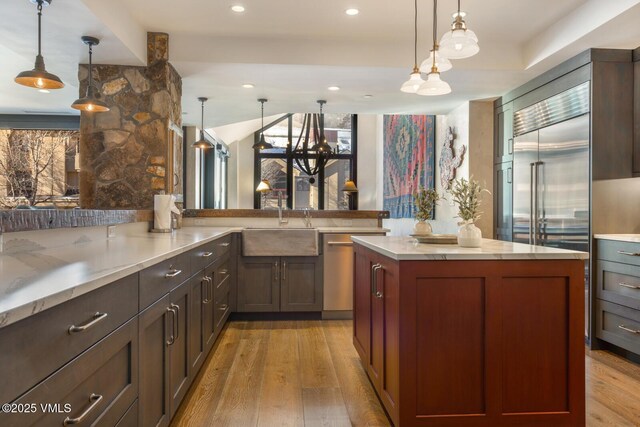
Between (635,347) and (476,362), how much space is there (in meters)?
1.76

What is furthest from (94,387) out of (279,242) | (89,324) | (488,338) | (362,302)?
(279,242)

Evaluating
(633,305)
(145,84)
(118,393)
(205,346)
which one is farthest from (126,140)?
(633,305)

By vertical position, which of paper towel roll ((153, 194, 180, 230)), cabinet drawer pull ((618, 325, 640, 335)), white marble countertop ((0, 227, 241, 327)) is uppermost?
paper towel roll ((153, 194, 180, 230))

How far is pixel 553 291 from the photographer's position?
1859 mm

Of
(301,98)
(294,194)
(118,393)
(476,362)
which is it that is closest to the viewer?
(118,393)

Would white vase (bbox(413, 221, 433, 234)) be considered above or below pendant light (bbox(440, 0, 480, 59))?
below

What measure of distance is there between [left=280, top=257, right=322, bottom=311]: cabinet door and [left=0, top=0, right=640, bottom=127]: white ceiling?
1837 millimetres

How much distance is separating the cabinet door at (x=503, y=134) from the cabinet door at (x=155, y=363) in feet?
13.0

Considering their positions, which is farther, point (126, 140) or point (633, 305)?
point (126, 140)

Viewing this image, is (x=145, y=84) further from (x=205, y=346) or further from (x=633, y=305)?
(x=633, y=305)

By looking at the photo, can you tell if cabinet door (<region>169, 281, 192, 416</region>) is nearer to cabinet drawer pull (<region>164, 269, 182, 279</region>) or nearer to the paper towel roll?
cabinet drawer pull (<region>164, 269, 182, 279</region>)

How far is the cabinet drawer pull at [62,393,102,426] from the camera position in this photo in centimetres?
99

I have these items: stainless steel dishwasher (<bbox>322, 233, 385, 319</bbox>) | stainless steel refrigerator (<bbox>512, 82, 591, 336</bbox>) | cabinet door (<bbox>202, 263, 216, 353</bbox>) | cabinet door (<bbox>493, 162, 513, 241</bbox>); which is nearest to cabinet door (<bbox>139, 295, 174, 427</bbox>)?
cabinet door (<bbox>202, 263, 216, 353</bbox>)

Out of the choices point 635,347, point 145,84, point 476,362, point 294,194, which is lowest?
point 635,347
